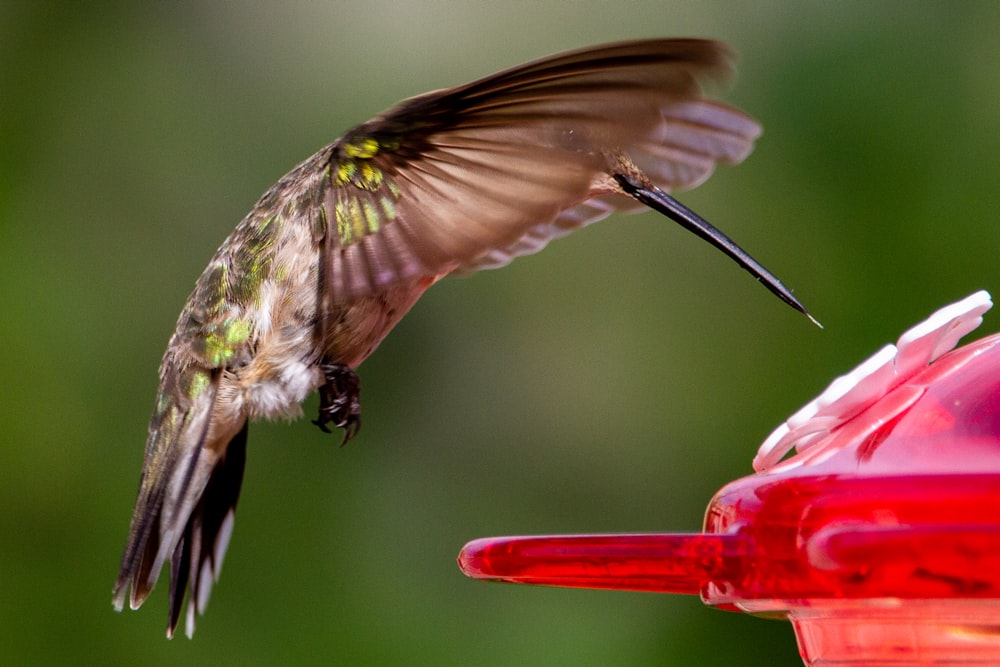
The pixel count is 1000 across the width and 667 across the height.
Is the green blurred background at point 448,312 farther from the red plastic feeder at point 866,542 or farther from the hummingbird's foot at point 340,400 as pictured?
the red plastic feeder at point 866,542

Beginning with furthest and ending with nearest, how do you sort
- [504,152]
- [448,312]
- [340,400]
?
1. [448,312]
2. [340,400]
3. [504,152]

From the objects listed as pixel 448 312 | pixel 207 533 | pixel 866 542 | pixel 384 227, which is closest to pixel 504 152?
pixel 384 227

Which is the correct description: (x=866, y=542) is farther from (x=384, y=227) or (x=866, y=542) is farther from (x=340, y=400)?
(x=340, y=400)

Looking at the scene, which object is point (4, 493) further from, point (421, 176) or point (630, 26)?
point (630, 26)

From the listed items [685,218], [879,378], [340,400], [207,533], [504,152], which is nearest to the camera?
[879,378]

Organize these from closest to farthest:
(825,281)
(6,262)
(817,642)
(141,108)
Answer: (817,642) → (825,281) → (6,262) → (141,108)

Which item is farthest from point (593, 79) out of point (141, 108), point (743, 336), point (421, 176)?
point (141, 108)

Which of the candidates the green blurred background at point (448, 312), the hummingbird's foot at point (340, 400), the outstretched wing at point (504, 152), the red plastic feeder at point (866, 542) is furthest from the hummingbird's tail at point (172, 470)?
the green blurred background at point (448, 312)
